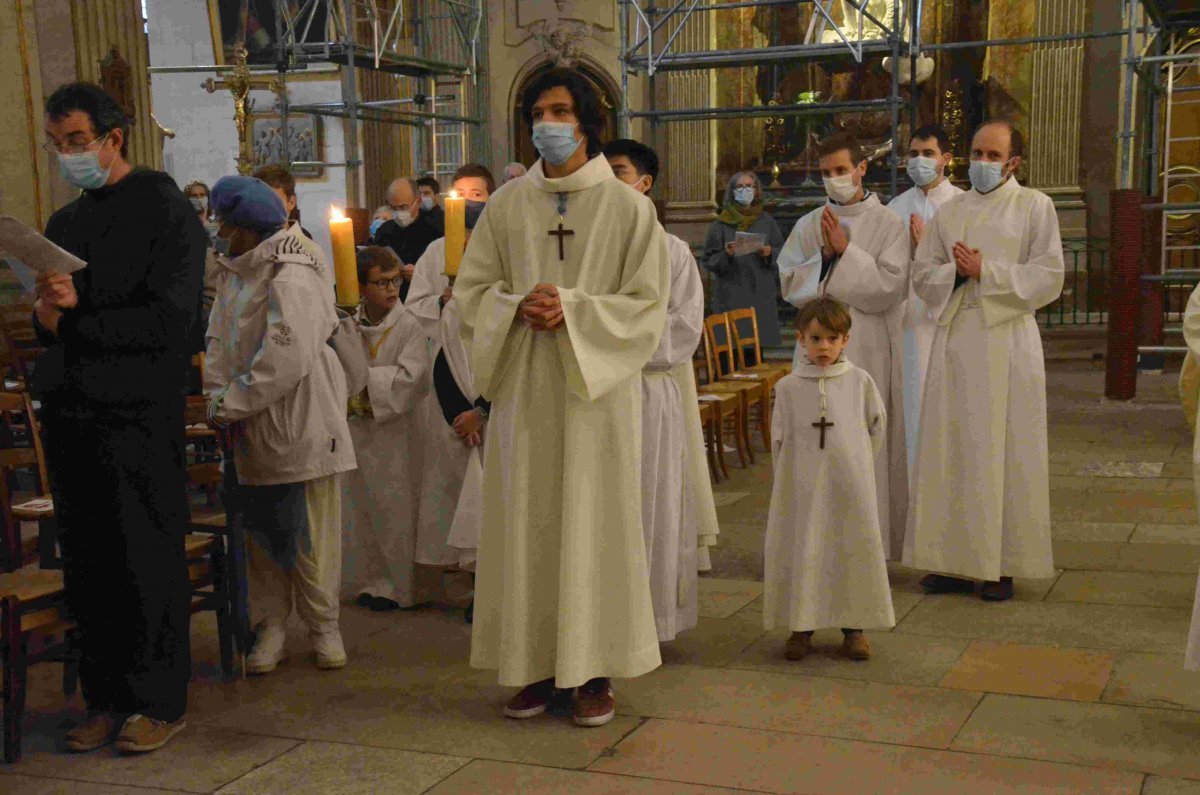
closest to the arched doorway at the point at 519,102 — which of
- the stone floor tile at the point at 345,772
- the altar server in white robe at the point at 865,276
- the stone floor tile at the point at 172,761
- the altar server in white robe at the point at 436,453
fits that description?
the altar server in white robe at the point at 865,276

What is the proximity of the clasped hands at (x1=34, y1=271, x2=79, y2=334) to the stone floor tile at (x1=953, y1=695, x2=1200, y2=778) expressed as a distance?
273 centimetres

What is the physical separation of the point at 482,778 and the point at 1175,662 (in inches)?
94.1

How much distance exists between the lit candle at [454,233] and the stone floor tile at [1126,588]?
274 cm

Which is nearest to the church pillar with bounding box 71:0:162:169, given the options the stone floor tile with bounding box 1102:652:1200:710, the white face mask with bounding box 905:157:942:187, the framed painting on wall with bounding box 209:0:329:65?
the framed painting on wall with bounding box 209:0:329:65

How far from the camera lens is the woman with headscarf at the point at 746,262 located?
11.2m

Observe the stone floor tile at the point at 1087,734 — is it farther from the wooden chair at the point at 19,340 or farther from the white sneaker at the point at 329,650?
the wooden chair at the point at 19,340

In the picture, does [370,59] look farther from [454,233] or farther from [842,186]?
[454,233]

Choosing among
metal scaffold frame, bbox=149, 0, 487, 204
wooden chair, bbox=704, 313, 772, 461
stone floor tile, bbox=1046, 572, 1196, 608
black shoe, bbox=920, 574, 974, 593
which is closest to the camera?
stone floor tile, bbox=1046, 572, 1196, 608

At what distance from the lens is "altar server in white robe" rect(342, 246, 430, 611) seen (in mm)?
5594

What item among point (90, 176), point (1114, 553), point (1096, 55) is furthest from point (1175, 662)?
point (1096, 55)

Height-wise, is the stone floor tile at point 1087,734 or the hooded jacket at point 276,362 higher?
the hooded jacket at point 276,362

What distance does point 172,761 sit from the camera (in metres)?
4.01

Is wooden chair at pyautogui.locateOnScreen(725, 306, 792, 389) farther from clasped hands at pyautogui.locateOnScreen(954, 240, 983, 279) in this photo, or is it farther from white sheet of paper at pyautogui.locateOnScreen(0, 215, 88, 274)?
white sheet of paper at pyautogui.locateOnScreen(0, 215, 88, 274)

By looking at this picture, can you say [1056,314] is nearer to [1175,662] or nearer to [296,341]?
[1175,662]
